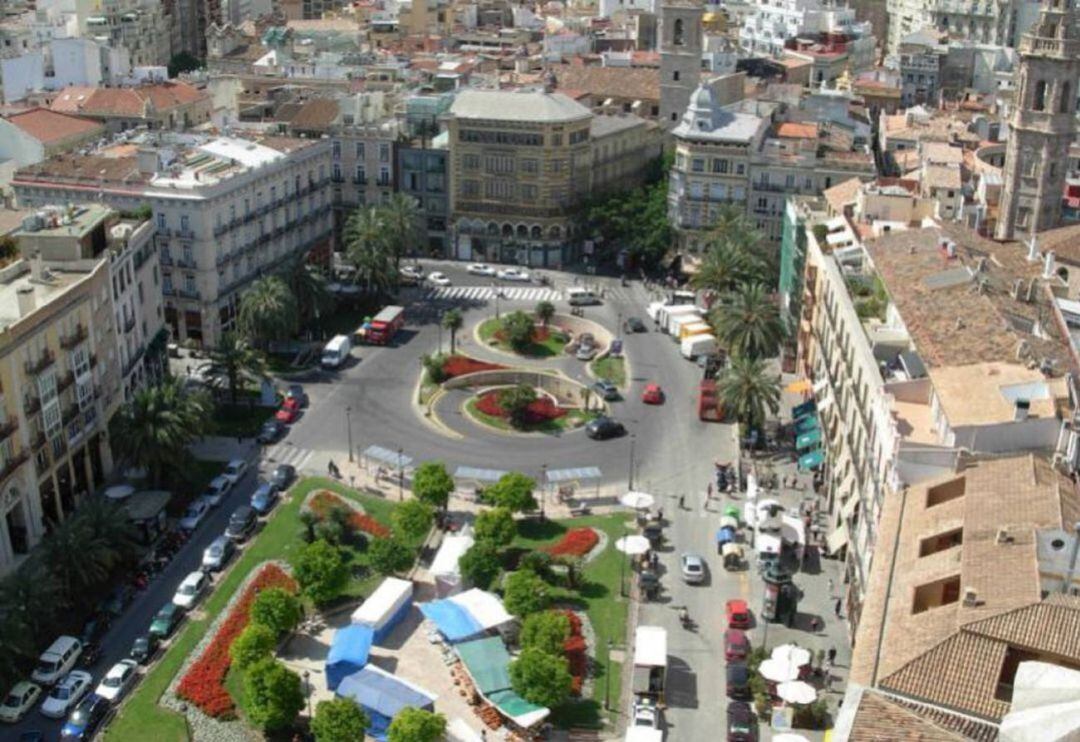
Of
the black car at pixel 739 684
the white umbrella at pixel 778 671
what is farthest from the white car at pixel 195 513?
the white umbrella at pixel 778 671

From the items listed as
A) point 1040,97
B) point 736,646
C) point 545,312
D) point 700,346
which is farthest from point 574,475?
point 1040,97

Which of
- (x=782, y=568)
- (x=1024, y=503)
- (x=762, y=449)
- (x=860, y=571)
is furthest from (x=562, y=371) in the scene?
(x=1024, y=503)

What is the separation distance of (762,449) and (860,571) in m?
24.4

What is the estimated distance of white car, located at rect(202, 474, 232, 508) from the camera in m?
82.8

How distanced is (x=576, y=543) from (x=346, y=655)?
62.7 ft

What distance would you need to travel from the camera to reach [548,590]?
70.8 m

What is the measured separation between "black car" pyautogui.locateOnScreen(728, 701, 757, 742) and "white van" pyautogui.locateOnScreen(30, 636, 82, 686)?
33.8 meters

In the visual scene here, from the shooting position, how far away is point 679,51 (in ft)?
484

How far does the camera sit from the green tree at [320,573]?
6956cm

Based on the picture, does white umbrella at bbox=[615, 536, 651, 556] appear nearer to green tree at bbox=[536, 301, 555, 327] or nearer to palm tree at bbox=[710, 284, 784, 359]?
palm tree at bbox=[710, 284, 784, 359]

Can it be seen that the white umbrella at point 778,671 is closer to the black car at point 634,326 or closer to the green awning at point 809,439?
the green awning at point 809,439

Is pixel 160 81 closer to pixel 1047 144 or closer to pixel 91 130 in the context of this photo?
pixel 91 130

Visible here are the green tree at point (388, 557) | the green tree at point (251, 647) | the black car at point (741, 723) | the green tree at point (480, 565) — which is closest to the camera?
the black car at point (741, 723)

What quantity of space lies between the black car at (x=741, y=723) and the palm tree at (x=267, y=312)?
56231mm
